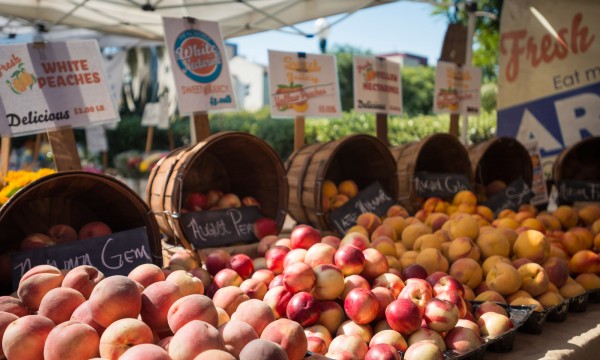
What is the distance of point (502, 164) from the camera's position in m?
3.70

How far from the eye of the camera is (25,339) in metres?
1.07

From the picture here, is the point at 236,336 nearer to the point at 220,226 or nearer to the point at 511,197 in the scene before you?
the point at 220,226

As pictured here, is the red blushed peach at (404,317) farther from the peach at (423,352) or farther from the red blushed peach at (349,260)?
the red blushed peach at (349,260)

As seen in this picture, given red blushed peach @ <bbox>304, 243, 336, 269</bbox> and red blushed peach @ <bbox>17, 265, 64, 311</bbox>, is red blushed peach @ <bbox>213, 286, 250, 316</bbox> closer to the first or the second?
red blushed peach @ <bbox>304, 243, 336, 269</bbox>

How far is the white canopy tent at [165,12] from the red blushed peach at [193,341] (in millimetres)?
3490

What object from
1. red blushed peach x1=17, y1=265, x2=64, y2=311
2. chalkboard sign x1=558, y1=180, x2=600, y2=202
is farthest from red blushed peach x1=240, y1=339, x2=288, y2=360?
chalkboard sign x1=558, y1=180, x2=600, y2=202

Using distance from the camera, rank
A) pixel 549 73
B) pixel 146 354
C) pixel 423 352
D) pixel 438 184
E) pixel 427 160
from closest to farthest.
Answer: pixel 146 354 < pixel 423 352 < pixel 438 184 < pixel 427 160 < pixel 549 73


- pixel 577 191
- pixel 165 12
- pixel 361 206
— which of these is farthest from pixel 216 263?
pixel 165 12

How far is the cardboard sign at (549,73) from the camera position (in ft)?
13.4

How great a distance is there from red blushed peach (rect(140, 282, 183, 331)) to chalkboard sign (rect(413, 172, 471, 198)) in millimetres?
1999

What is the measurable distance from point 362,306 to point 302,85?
75.7 inches

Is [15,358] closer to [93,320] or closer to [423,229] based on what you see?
[93,320]

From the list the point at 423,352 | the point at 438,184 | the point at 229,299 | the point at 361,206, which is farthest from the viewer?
the point at 438,184

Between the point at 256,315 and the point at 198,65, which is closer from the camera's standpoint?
the point at 256,315
